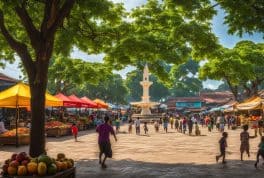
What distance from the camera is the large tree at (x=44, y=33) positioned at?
10812 millimetres

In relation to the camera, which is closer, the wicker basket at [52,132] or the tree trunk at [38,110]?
the tree trunk at [38,110]

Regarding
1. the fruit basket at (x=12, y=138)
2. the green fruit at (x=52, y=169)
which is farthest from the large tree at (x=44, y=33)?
the fruit basket at (x=12, y=138)

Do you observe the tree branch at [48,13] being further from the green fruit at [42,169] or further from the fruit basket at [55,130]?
the fruit basket at [55,130]

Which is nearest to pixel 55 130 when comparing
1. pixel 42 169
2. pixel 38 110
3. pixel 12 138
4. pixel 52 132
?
pixel 52 132

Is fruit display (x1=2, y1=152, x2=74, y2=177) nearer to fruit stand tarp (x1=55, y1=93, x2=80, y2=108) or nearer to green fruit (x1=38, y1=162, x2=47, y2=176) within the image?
green fruit (x1=38, y1=162, x2=47, y2=176)

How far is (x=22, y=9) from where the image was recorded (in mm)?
11195

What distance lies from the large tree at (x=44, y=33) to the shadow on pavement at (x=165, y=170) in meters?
1.85

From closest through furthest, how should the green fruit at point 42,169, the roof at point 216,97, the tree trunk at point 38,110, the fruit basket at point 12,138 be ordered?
1. the green fruit at point 42,169
2. the tree trunk at point 38,110
3. the fruit basket at point 12,138
4. the roof at point 216,97

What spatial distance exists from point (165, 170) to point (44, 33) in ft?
17.5

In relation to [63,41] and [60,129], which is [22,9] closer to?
[63,41]

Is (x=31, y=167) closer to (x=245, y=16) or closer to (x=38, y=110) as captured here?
(x=38, y=110)

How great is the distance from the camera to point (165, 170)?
1147 cm

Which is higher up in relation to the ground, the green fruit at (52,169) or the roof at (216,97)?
the roof at (216,97)

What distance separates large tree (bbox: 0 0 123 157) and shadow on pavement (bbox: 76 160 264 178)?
185 centimetres
